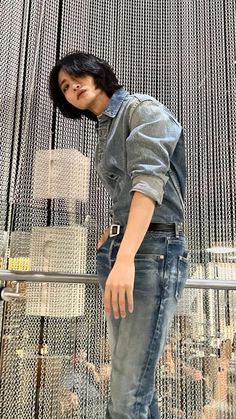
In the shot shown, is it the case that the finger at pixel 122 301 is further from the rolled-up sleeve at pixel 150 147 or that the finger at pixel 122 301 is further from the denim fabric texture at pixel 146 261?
the rolled-up sleeve at pixel 150 147

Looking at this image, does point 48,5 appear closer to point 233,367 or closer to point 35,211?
point 35,211

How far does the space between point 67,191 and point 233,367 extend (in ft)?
2.95

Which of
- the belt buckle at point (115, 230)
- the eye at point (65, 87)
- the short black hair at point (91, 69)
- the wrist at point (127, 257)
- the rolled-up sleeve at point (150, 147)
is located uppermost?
the short black hair at point (91, 69)

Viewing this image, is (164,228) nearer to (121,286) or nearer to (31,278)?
(121,286)

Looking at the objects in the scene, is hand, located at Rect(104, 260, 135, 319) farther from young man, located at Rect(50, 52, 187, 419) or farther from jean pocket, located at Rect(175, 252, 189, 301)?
jean pocket, located at Rect(175, 252, 189, 301)

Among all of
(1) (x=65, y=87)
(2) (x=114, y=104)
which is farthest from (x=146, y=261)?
(1) (x=65, y=87)

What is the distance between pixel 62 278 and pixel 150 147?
1.91ft

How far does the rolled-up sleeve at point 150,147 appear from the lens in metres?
0.85

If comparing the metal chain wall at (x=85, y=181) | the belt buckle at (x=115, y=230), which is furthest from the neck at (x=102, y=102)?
the metal chain wall at (x=85, y=181)

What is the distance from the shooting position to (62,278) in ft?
4.21

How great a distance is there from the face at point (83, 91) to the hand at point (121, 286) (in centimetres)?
47

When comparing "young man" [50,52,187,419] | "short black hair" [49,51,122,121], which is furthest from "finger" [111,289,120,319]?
"short black hair" [49,51,122,121]

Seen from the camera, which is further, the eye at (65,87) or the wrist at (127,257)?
the eye at (65,87)

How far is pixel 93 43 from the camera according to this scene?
5.47 ft
